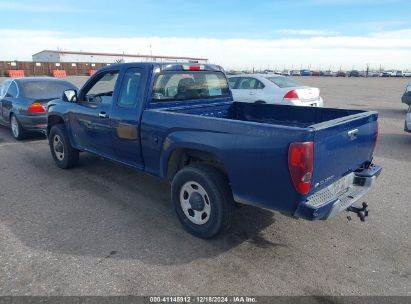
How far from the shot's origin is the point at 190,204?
12.3ft

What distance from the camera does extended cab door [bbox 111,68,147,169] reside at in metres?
4.19

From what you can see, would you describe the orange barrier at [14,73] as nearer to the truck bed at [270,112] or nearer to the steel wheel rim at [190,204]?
the truck bed at [270,112]

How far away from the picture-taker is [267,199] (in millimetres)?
3045

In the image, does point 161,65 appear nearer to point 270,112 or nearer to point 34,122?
point 270,112

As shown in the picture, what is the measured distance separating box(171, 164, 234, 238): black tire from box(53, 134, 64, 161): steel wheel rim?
10.5 ft

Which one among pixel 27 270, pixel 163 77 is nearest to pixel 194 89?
pixel 163 77

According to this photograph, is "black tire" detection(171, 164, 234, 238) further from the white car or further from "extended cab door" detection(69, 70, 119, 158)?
the white car

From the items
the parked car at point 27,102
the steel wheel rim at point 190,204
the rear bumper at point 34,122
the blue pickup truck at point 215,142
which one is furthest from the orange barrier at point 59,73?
the steel wheel rim at point 190,204

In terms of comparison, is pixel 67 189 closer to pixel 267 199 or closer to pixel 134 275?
pixel 134 275

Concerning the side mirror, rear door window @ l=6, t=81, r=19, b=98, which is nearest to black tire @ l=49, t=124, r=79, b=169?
the side mirror

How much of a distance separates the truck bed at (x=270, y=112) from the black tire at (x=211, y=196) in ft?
3.56

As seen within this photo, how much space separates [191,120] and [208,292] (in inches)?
65.2

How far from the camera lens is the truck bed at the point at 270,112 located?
173 inches

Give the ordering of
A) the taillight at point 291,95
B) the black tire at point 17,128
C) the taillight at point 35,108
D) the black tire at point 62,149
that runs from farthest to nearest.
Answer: the taillight at point 291,95, the black tire at point 17,128, the taillight at point 35,108, the black tire at point 62,149
